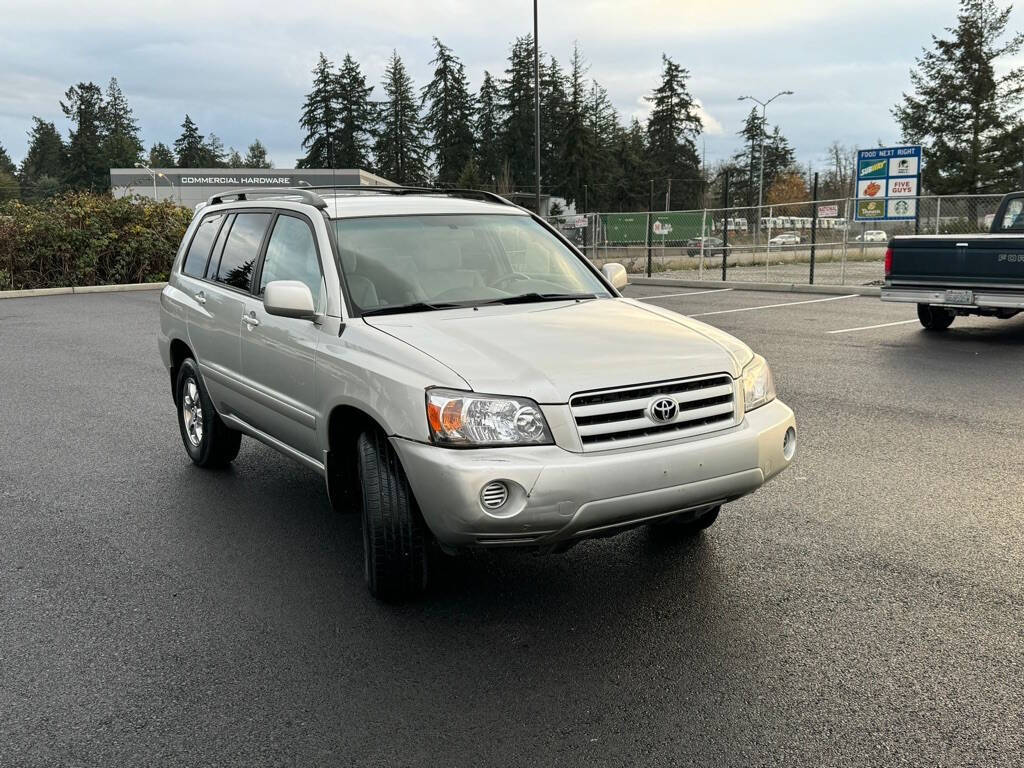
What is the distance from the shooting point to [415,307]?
4.52 metres

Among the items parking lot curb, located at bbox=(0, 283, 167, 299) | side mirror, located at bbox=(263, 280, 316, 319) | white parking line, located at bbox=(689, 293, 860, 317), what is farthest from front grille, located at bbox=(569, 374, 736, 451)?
parking lot curb, located at bbox=(0, 283, 167, 299)

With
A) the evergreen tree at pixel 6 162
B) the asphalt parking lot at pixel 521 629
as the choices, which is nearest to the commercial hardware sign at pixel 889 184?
the asphalt parking lot at pixel 521 629

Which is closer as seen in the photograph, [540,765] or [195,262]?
[540,765]

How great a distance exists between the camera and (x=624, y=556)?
4.70m

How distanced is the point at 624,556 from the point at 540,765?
6.23 ft

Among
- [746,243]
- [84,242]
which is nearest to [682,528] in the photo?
[84,242]

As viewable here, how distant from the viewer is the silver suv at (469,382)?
140 inches

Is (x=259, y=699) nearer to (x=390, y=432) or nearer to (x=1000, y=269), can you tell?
(x=390, y=432)

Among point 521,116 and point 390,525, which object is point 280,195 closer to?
point 390,525

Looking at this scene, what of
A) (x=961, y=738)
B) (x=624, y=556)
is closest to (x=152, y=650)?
(x=624, y=556)

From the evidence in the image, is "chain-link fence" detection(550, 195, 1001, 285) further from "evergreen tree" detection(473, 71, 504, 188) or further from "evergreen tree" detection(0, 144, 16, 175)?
"evergreen tree" detection(0, 144, 16, 175)

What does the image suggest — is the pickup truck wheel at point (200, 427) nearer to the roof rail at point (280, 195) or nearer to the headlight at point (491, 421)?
the roof rail at point (280, 195)

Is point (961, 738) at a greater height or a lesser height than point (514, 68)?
lesser

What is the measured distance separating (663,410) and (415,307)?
56.5 inches
